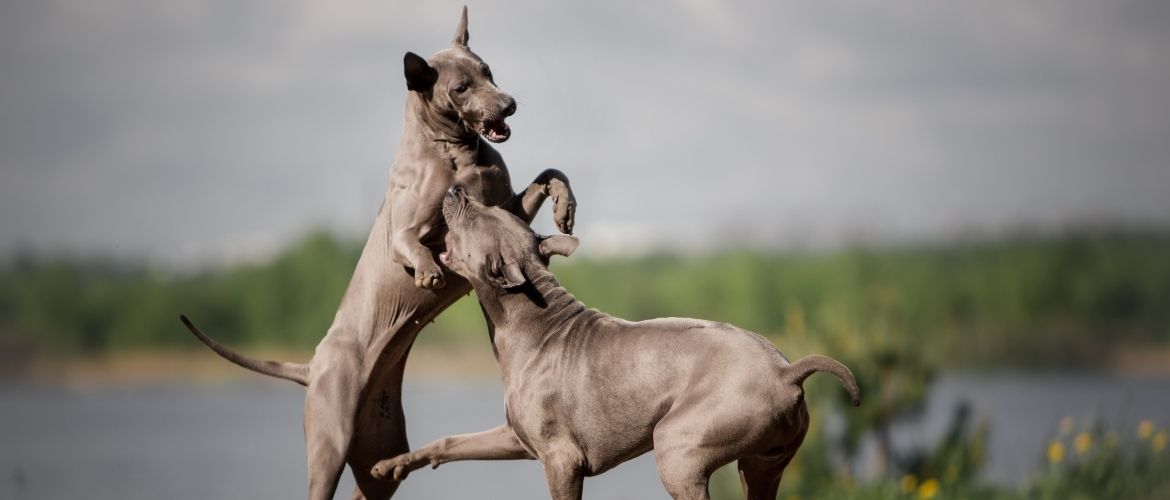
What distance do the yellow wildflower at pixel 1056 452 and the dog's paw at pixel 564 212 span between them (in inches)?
202

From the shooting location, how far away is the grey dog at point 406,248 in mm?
5344

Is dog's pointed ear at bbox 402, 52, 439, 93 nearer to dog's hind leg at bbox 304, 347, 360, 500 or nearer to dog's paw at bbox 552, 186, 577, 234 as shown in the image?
dog's paw at bbox 552, 186, 577, 234

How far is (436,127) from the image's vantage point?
5488mm

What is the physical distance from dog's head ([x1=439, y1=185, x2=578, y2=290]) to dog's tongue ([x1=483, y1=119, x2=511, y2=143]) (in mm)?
384

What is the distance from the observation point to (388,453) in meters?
5.91

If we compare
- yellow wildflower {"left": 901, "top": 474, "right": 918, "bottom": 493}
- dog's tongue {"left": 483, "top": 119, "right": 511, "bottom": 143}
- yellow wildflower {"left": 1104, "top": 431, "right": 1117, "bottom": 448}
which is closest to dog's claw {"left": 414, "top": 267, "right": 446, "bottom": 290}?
dog's tongue {"left": 483, "top": 119, "right": 511, "bottom": 143}

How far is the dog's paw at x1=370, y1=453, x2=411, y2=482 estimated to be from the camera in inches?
213

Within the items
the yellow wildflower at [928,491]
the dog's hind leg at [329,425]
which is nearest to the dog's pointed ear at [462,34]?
the dog's hind leg at [329,425]

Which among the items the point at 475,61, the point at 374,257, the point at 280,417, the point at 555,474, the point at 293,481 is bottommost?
the point at 280,417

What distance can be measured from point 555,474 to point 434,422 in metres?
12.2

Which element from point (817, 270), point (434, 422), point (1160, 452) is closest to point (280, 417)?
point (434, 422)

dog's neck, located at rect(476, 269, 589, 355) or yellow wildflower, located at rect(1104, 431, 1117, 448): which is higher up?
dog's neck, located at rect(476, 269, 589, 355)

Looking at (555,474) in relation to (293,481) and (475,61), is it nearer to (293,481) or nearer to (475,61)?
(475,61)

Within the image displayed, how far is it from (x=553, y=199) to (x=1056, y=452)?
205 inches
